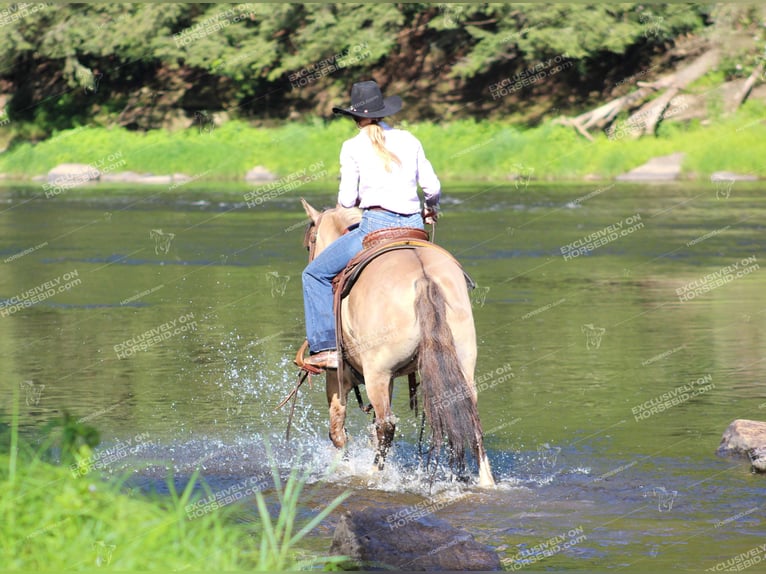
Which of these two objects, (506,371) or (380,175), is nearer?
(380,175)

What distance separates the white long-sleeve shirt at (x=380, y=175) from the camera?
8.96 m

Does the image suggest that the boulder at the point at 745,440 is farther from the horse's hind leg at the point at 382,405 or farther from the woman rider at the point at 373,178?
the woman rider at the point at 373,178

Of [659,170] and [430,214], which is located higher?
[430,214]

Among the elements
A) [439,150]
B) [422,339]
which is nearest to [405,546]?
[422,339]

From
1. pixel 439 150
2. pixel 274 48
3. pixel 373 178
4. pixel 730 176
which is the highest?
pixel 373 178

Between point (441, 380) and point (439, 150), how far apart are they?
3309 cm

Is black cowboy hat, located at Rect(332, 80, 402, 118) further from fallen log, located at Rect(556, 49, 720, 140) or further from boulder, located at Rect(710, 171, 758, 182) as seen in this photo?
fallen log, located at Rect(556, 49, 720, 140)

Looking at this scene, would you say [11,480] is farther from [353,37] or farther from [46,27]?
[46,27]

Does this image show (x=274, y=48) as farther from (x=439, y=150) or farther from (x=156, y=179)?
(x=439, y=150)

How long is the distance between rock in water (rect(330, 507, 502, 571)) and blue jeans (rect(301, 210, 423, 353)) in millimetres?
2580

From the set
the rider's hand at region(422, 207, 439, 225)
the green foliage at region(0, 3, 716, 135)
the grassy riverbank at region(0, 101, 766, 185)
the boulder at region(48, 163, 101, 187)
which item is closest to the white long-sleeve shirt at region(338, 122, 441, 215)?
the rider's hand at region(422, 207, 439, 225)

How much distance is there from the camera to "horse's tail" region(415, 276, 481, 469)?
8234 mm

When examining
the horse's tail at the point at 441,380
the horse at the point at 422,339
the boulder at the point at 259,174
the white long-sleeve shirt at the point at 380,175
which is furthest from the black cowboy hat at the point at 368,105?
the boulder at the point at 259,174

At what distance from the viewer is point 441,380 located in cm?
823
